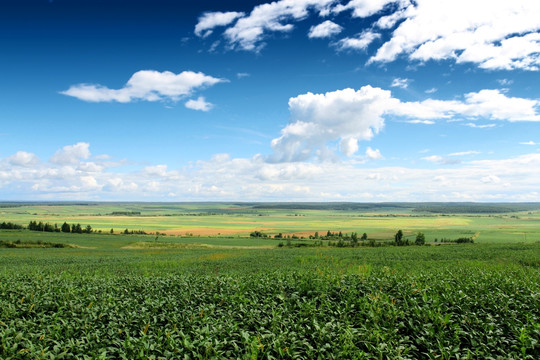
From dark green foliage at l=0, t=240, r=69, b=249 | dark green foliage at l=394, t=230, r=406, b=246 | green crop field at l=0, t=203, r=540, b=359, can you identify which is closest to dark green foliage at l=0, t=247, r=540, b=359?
green crop field at l=0, t=203, r=540, b=359

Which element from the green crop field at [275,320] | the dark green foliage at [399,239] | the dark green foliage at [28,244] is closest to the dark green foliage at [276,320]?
the green crop field at [275,320]

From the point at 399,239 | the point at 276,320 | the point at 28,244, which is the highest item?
the point at 276,320

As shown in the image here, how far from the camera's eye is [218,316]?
35.3ft

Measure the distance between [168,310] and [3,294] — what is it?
7.23 m

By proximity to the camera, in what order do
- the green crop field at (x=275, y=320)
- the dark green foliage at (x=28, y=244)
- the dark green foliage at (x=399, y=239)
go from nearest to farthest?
the green crop field at (x=275, y=320)
the dark green foliage at (x=28, y=244)
the dark green foliage at (x=399, y=239)

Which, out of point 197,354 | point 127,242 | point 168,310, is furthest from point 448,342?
point 127,242

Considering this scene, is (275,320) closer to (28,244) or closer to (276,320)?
(276,320)

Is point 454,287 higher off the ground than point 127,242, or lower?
higher

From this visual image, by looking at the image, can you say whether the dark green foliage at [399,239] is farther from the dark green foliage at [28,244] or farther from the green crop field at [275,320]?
the dark green foliage at [28,244]

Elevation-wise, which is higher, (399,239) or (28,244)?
(399,239)

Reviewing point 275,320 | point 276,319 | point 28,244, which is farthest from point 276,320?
point 28,244

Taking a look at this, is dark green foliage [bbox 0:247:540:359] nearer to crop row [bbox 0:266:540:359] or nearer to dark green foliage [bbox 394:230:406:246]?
crop row [bbox 0:266:540:359]

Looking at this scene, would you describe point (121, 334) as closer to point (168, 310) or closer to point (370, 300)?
point (168, 310)

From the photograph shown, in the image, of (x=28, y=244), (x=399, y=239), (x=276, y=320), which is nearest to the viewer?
(x=276, y=320)
